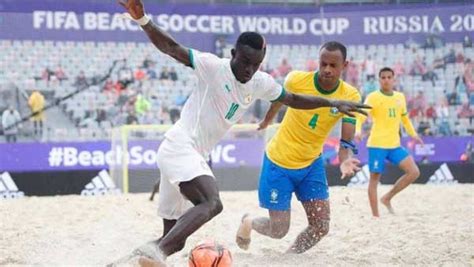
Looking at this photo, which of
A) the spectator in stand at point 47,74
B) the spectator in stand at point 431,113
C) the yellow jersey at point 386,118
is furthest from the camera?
the spectator in stand at point 431,113

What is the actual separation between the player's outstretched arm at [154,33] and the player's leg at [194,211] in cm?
80

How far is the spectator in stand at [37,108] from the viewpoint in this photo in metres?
14.5

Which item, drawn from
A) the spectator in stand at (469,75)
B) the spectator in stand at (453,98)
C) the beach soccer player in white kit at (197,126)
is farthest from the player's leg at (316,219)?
the spectator in stand at (453,98)

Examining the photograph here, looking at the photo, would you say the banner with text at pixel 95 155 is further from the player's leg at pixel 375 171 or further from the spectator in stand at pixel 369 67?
the player's leg at pixel 375 171

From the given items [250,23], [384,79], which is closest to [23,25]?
[250,23]

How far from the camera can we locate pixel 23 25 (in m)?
14.5

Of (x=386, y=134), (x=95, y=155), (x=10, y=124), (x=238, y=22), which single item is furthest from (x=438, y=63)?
(x=10, y=124)

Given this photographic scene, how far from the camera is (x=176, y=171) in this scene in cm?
471

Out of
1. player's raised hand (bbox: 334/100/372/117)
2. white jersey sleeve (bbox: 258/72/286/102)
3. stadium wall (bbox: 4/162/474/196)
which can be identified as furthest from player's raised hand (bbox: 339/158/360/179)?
stadium wall (bbox: 4/162/474/196)

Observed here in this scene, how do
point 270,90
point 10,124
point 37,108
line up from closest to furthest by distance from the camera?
1. point 270,90
2. point 10,124
3. point 37,108

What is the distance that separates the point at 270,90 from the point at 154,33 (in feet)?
3.17

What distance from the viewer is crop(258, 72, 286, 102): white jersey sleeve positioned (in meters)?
5.19

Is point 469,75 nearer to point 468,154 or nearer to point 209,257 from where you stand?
point 468,154

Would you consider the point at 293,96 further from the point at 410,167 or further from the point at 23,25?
the point at 23,25
